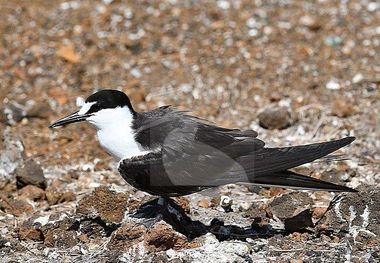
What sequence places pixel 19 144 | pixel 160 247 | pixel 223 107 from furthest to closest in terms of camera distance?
1. pixel 223 107
2. pixel 19 144
3. pixel 160 247

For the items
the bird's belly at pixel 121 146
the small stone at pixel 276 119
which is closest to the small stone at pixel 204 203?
the bird's belly at pixel 121 146

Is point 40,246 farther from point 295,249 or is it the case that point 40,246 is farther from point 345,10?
point 345,10

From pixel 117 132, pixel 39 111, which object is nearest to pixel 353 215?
pixel 117 132

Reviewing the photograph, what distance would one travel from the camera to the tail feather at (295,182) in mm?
5164

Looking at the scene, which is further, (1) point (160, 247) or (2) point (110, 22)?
(2) point (110, 22)

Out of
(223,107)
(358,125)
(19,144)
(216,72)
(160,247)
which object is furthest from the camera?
(216,72)

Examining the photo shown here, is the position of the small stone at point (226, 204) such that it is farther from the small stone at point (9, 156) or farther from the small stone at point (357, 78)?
the small stone at point (357, 78)

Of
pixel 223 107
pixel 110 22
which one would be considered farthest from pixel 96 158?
pixel 110 22

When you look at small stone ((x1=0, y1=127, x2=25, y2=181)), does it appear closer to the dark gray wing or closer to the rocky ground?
the rocky ground

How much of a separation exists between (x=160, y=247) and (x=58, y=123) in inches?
42.2

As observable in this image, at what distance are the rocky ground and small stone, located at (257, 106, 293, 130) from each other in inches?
0.5

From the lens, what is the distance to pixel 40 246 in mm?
5566

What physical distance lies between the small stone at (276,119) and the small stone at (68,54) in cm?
243

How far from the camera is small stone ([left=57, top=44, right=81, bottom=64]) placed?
360 inches
